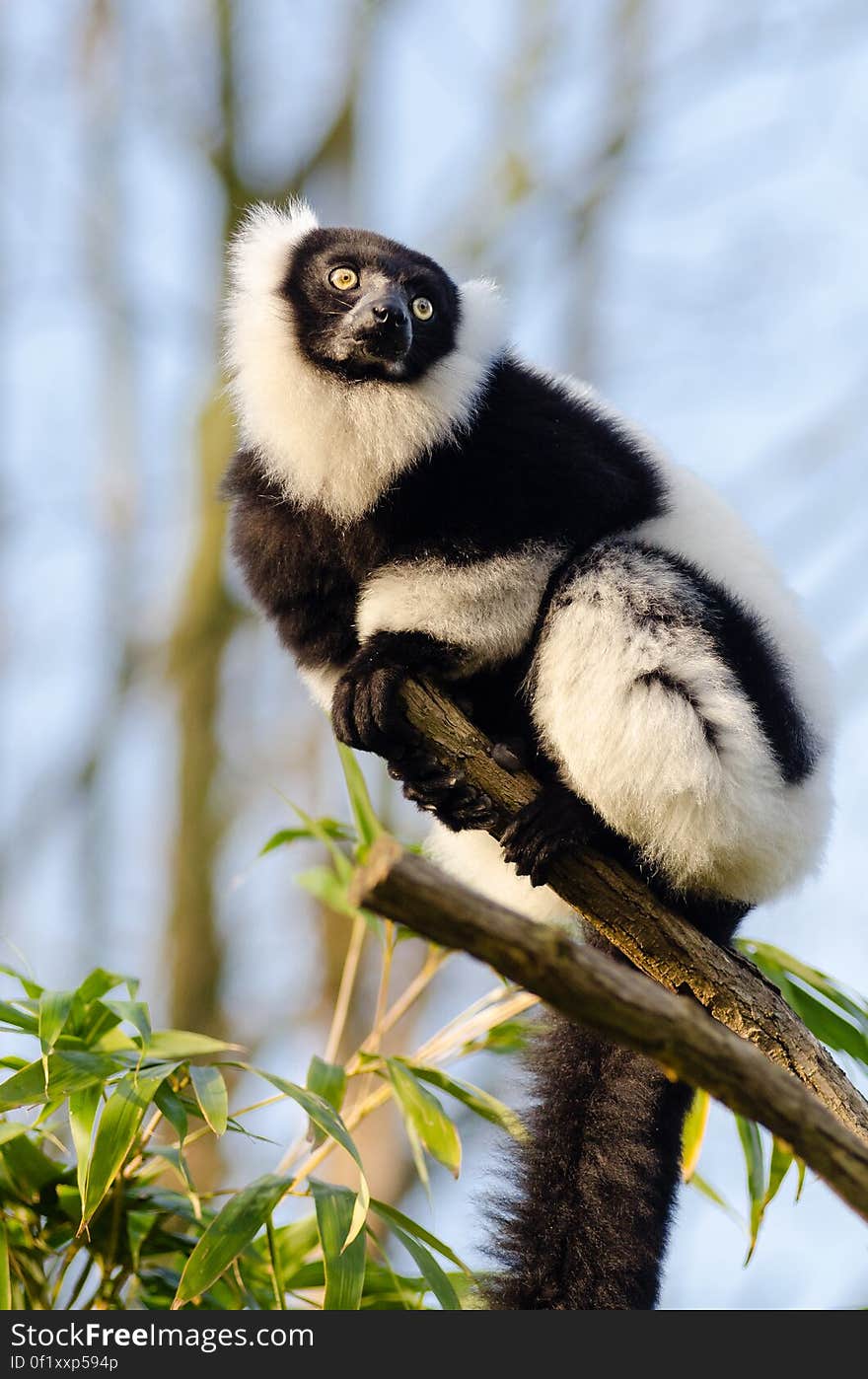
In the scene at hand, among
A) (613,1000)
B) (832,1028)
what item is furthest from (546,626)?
(613,1000)

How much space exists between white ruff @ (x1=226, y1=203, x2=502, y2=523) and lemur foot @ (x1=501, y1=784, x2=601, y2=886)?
948 mm

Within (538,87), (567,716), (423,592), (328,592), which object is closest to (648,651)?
(567,716)

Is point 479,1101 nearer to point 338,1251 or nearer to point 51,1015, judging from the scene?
point 338,1251

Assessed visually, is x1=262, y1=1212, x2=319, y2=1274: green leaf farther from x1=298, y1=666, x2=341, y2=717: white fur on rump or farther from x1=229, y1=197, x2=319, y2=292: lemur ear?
x1=229, y1=197, x2=319, y2=292: lemur ear

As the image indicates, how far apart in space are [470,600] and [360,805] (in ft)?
2.51

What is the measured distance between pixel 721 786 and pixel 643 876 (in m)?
0.35

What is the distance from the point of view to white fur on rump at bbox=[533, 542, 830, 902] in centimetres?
346

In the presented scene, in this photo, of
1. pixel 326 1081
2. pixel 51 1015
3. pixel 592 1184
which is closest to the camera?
pixel 51 1015

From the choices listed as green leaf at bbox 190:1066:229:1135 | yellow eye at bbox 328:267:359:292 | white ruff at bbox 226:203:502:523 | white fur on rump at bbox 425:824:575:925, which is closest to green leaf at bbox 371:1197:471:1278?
green leaf at bbox 190:1066:229:1135

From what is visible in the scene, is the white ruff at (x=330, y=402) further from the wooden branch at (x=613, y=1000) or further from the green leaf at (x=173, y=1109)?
the wooden branch at (x=613, y=1000)

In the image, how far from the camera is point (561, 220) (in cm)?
1125

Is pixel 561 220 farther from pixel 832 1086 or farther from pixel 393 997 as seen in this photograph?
pixel 832 1086

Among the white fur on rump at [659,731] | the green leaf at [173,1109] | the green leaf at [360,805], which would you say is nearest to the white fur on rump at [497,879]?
the green leaf at [360,805]

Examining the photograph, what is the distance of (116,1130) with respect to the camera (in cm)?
291
